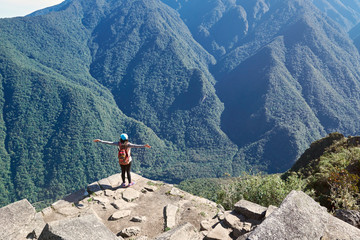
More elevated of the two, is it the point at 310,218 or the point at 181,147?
the point at 310,218

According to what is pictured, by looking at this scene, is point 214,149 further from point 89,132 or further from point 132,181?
point 132,181

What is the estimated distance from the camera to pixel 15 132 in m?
158

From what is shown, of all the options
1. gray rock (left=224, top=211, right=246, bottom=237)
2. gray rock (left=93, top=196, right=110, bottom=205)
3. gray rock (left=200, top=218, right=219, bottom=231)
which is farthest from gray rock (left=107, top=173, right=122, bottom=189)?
gray rock (left=224, top=211, right=246, bottom=237)

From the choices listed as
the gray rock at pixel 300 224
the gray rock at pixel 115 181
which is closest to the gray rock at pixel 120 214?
the gray rock at pixel 115 181

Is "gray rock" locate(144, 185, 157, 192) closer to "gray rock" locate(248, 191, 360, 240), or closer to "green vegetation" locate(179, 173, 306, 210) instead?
"green vegetation" locate(179, 173, 306, 210)

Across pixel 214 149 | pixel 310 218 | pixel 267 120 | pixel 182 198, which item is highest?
pixel 310 218

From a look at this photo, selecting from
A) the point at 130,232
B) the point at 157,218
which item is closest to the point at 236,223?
the point at 157,218

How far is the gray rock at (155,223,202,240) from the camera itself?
7046mm

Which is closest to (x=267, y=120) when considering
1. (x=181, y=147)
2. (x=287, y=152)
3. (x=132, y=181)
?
(x=287, y=152)

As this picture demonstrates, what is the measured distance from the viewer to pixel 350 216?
6.83m

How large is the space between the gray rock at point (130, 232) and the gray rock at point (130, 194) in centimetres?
263

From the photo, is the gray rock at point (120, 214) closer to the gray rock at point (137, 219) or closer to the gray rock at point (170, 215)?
the gray rock at point (137, 219)

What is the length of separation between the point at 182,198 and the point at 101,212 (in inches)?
150

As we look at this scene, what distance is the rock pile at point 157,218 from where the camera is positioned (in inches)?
207
